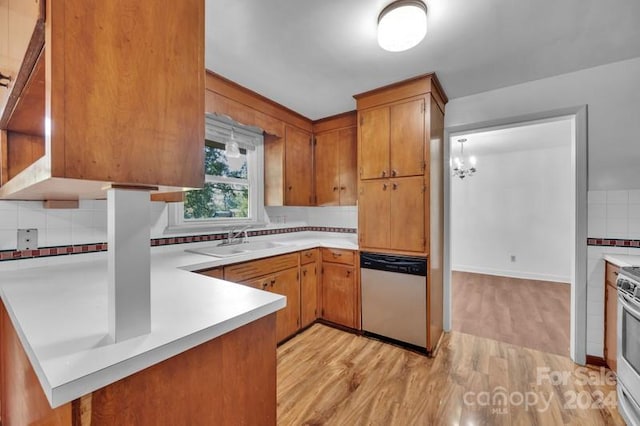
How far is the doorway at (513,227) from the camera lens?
338 centimetres

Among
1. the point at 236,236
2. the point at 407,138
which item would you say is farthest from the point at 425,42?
the point at 236,236

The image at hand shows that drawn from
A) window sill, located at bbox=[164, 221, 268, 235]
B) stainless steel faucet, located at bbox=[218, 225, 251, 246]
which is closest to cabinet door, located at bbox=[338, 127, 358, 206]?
window sill, located at bbox=[164, 221, 268, 235]

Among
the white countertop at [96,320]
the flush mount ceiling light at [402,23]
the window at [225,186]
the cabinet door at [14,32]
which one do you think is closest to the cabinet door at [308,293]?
the window at [225,186]

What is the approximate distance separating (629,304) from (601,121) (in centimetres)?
142

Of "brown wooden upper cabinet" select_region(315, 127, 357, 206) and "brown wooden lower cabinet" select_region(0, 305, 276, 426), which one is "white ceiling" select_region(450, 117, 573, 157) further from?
"brown wooden lower cabinet" select_region(0, 305, 276, 426)

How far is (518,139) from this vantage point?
3928mm

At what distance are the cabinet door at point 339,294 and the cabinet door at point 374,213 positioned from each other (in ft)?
1.24

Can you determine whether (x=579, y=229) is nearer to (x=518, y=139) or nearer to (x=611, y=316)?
(x=611, y=316)

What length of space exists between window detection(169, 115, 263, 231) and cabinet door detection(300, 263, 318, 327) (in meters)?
0.82

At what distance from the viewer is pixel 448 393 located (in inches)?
71.6

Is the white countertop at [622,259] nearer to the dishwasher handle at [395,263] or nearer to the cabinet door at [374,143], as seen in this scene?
the dishwasher handle at [395,263]

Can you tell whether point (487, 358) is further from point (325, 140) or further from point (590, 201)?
point (325, 140)

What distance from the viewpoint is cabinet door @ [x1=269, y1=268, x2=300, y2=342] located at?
2381 mm

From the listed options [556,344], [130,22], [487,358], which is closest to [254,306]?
[130,22]
